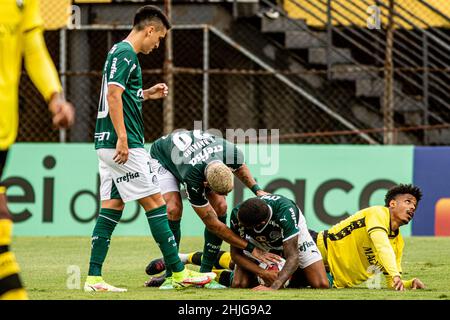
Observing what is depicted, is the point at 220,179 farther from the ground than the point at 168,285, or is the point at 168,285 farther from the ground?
the point at 220,179

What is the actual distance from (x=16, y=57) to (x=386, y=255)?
12.3ft

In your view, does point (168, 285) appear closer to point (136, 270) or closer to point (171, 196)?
point (171, 196)

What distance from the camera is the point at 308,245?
29.1 ft

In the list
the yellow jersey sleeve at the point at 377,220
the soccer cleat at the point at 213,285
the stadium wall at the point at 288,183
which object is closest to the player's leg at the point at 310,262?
the yellow jersey sleeve at the point at 377,220

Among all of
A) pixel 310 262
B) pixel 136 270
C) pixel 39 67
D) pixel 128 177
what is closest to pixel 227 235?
pixel 310 262

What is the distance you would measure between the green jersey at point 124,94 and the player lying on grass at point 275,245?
3.41 ft

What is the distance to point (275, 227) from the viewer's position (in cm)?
852

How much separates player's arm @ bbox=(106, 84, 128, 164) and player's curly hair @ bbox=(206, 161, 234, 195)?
0.68m

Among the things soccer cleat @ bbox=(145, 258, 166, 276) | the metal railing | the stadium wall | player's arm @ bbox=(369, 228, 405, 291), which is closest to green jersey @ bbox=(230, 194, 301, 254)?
player's arm @ bbox=(369, 228, 405, 291)

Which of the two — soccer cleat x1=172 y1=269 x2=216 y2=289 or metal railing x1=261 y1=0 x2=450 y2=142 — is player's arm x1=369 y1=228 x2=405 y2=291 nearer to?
soccer cleat x1=172 y1=269 x2=216 y2=289

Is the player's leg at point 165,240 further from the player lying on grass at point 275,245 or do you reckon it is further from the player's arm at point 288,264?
the player's arm at point 288,264
